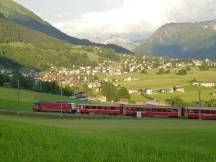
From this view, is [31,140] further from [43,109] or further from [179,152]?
[43,109]

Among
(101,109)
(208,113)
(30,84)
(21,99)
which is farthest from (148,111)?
(30,84)

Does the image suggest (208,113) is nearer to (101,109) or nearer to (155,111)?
(155,111)

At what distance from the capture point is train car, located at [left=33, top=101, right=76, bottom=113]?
10250 cm

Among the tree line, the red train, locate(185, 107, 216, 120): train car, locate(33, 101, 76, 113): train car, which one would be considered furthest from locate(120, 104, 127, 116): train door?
the tree line

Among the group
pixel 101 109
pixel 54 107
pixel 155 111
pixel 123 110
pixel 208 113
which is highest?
pixel 54 107

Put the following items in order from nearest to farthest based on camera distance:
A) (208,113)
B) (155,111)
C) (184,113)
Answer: (208,113) < (184,113) < (155,111)

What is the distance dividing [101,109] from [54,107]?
10844mm

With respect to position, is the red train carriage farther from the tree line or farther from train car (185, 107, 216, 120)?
the tree line

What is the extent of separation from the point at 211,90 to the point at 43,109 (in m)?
97.7

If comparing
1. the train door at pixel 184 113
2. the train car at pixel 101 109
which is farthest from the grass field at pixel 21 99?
the train door at pixel 184 113

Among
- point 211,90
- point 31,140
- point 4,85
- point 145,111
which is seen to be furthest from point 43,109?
point 211,90

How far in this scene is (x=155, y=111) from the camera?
326 ft

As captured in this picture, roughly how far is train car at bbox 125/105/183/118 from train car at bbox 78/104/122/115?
2024 mm

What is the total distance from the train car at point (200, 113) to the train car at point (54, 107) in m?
23.6
